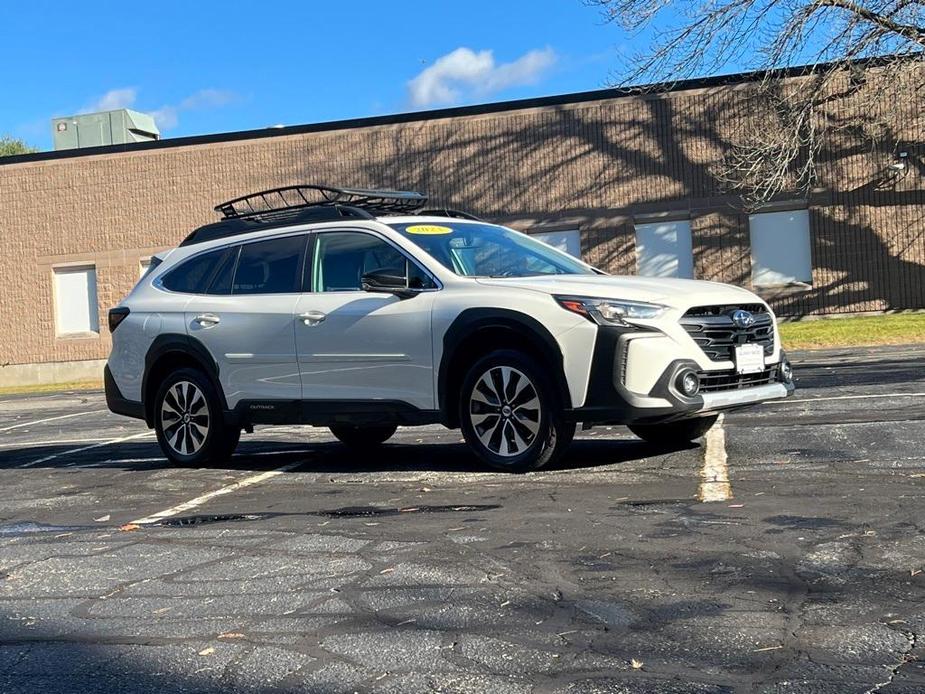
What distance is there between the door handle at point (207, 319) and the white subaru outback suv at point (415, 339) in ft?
0.04

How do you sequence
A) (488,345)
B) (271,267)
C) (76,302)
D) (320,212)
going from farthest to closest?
1. (76,302)
2. (271,267)
3. (320,212)
4. (488,345)

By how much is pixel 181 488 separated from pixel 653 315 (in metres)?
3.49

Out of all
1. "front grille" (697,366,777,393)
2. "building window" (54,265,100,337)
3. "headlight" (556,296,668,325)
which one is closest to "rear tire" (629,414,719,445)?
"front grille" (697,366,777,393)

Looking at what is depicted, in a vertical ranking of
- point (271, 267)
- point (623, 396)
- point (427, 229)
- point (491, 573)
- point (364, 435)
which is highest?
point (427, 229)

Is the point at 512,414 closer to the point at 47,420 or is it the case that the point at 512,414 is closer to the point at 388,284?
the point at 388,284

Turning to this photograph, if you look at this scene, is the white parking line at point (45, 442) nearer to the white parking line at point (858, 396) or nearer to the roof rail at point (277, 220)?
the roof rail at point (277, 220)

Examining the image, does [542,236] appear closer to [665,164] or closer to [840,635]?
[665,164]

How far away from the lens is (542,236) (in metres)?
29.2

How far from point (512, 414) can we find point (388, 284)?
1.27 m

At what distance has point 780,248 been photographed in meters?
27.7

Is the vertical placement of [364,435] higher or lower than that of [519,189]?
lower

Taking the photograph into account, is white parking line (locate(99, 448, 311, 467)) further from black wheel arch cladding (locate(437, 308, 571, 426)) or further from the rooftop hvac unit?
the rooftop hvac unit

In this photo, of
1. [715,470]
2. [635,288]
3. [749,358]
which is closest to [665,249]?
[749,358]

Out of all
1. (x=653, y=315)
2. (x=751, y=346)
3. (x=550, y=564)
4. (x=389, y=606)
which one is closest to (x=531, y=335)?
(x=653, y=315)
